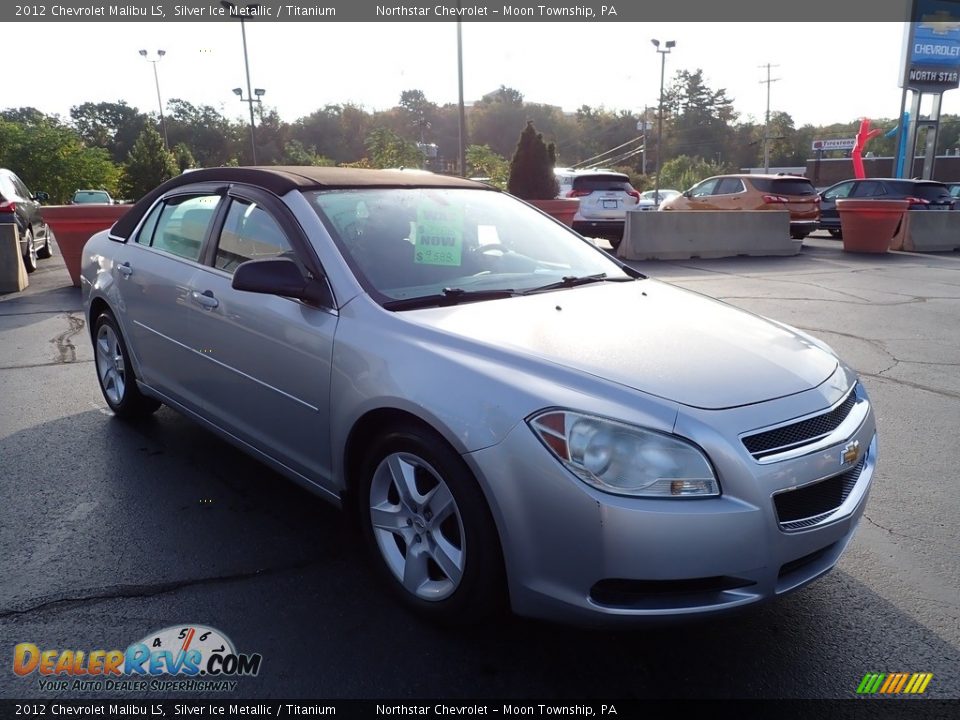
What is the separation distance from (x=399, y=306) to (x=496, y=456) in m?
0.88

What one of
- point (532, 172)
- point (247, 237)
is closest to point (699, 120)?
point (532, 172)

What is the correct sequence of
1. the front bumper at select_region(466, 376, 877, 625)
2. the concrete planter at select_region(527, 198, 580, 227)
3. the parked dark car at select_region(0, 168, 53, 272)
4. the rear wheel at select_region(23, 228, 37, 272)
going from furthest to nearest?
1. the rear wheel at select_region(23, 228, 37, 272)
2. the concrete planter at select_region(527, 198, 580, 227)
3. the parked dark car at select_region(0, 168, 53, 272)
4. the front bumper at select_region(466, 376, 877, 625)

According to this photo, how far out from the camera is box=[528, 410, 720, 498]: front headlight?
2125 mm

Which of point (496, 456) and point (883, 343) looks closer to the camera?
point (496, 456)

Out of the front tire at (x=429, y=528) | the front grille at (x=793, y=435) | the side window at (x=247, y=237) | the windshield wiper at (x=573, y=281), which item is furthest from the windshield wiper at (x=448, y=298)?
the front grille at (x=793, y=435)

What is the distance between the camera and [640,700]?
2.29 meters

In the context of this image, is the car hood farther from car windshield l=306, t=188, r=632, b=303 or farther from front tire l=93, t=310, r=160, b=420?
front tire l=93, t=310, r=160, b=420

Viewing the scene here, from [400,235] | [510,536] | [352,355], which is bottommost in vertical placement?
[510,536]

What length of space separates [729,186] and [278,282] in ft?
52.9

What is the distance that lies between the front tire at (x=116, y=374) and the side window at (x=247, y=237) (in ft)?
4.65

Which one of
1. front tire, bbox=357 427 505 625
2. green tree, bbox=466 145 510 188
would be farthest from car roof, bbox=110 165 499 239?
green tree, bbox=466 145 510 188

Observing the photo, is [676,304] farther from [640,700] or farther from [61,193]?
[61,193]

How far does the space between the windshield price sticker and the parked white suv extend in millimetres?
11458

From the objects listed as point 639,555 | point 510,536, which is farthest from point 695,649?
point 510,536
